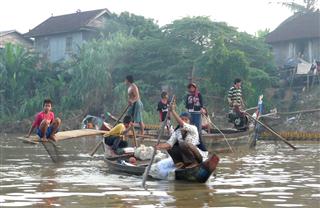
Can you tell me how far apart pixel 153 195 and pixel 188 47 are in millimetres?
21118

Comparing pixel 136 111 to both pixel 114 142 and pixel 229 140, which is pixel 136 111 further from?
pixel 229 140

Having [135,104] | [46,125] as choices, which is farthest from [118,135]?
[135,104]

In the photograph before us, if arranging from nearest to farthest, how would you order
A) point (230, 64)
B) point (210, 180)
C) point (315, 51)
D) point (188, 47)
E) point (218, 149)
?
point (210, 180) → point (218, 149) → point (230, 64) → point (188, 47) → point (315, 51)

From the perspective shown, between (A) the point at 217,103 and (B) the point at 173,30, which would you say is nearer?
(A) the point at 217,103

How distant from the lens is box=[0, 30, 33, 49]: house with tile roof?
36.7m

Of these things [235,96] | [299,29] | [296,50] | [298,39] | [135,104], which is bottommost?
[135,104]

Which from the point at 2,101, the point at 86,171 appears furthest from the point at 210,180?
the point at 2,101

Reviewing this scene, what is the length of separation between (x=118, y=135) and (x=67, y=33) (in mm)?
25213

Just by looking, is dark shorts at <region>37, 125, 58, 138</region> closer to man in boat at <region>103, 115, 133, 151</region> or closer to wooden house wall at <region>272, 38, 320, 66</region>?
man in boat at <region>103, 115, 133, 151</region>

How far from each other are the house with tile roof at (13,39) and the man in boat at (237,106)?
2459cm

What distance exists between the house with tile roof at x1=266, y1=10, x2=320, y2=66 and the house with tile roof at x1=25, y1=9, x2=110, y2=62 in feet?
35.5

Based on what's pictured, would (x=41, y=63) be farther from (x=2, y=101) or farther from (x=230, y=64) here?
(x=230, y=64)

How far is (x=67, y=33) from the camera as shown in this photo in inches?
1375

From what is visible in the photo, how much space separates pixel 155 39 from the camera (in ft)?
94.9
